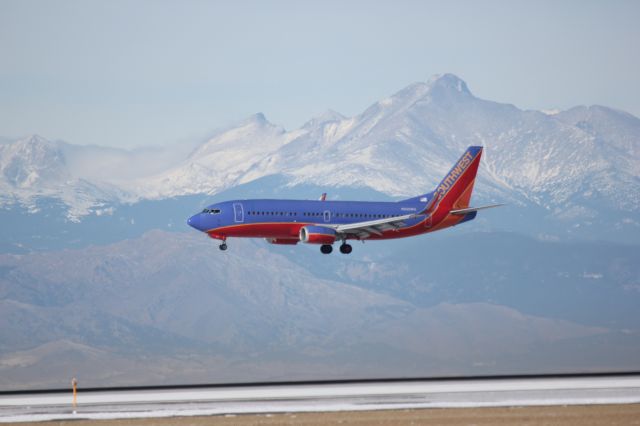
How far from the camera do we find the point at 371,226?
12462 centimetres

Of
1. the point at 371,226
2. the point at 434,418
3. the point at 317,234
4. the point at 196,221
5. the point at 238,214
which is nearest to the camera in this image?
the point at 434,418

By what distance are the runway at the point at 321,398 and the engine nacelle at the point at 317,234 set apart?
58.9 feet

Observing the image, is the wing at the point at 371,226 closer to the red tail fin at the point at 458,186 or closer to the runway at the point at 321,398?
the red tail fin at the point at 458,186

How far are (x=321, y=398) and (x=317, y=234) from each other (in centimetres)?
2674

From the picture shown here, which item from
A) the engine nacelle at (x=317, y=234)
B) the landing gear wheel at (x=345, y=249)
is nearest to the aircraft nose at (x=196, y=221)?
the engine nacelle at (x=317, y=234)

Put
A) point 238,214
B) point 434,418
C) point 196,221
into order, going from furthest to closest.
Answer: point 196,221
point 238,214
point 434,418

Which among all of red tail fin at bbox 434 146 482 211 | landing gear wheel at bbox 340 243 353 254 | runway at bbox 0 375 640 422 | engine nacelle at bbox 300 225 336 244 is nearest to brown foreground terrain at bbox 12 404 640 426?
runway at bbox 0 375 640 422

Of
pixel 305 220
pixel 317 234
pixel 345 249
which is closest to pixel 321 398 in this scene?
pixel 317 234

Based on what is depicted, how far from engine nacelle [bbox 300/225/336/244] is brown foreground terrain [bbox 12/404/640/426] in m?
34.2

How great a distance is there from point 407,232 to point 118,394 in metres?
46.3

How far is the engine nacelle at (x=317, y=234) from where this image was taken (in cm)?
12156

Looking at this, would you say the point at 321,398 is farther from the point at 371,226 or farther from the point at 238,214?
the point at 371,226

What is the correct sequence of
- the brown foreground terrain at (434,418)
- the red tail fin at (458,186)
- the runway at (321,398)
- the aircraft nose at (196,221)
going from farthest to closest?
the red tail fin at (458,186), the aircraft nose at (196,221), the runway at (321,398), the brown foreground terrain at (434,418)

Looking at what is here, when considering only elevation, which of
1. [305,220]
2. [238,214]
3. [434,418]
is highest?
[238,214]
